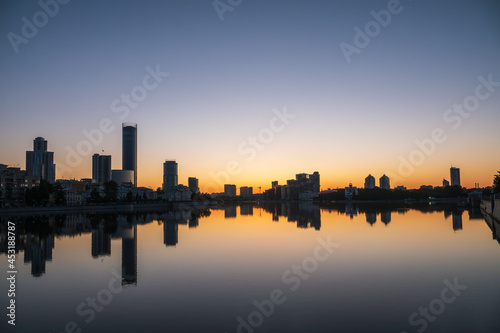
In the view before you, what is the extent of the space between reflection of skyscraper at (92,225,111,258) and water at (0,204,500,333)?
0.22m

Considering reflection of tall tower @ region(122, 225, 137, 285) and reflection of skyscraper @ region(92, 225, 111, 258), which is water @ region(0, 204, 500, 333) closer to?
reflection of tall tower @ region(122, 225, 137, 285)

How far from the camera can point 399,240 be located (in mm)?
36531

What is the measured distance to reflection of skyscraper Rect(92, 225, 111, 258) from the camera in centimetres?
3204

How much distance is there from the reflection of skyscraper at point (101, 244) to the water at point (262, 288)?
217 mm

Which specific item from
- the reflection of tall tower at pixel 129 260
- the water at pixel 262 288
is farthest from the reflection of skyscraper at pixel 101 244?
the reflection of tall tower at pixel 129 260

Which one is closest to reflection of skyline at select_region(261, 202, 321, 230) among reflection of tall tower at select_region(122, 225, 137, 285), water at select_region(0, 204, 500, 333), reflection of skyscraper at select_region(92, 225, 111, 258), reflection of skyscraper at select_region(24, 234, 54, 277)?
water at select_region(0, 204, 500, 333)

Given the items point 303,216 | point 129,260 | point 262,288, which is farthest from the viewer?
point 303,216

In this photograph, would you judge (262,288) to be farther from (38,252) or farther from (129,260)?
(38,252)

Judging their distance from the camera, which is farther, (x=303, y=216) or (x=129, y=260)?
(x=303, y=216)

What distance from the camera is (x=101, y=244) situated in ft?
123

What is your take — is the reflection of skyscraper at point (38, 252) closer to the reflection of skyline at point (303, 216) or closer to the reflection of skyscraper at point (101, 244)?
the reflection of skyscraper at point (101, 244)

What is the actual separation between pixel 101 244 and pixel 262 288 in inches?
954

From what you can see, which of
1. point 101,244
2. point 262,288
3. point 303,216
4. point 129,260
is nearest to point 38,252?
point 101,244

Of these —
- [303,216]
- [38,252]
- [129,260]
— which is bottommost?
[303,216]
